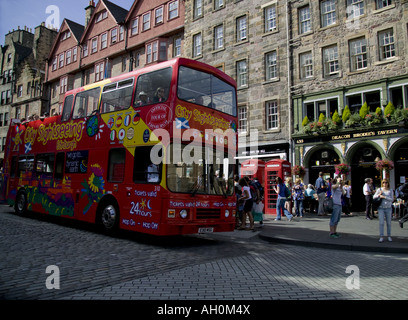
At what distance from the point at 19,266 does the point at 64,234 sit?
3991 mm

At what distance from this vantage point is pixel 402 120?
645 inches

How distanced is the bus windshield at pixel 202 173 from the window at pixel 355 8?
52.4ft

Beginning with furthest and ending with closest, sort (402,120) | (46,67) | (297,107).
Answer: (46,67) → (297,107) → (402,120)

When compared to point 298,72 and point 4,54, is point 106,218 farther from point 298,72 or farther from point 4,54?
point 4,54

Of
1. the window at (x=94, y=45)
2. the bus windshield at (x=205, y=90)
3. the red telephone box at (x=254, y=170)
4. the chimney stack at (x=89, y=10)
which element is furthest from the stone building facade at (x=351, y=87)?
the chimney stack at (x=89, y=10)

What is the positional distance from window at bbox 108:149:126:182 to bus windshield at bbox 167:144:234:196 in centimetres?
182

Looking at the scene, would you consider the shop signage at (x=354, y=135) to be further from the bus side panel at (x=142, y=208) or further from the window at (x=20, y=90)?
the window at (x=20, y=90)

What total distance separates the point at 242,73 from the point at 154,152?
17.6 meters

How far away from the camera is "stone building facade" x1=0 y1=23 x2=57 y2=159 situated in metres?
41.9

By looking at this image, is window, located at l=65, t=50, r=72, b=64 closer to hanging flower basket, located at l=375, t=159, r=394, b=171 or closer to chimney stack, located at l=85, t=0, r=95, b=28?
chimney stack, located at l=85, t=0, r=95, b=28

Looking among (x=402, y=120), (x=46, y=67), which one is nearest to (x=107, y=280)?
(x=402, y=120)

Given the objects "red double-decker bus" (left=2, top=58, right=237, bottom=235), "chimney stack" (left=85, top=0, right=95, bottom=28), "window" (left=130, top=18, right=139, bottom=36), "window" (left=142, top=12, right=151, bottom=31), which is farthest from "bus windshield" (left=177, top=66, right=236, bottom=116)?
"chimney stack" (left=85, top=0, right=95, bottom=28)

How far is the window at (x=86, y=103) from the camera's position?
1000 cm

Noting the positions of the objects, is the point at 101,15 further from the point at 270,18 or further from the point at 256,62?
the point at 256,62
